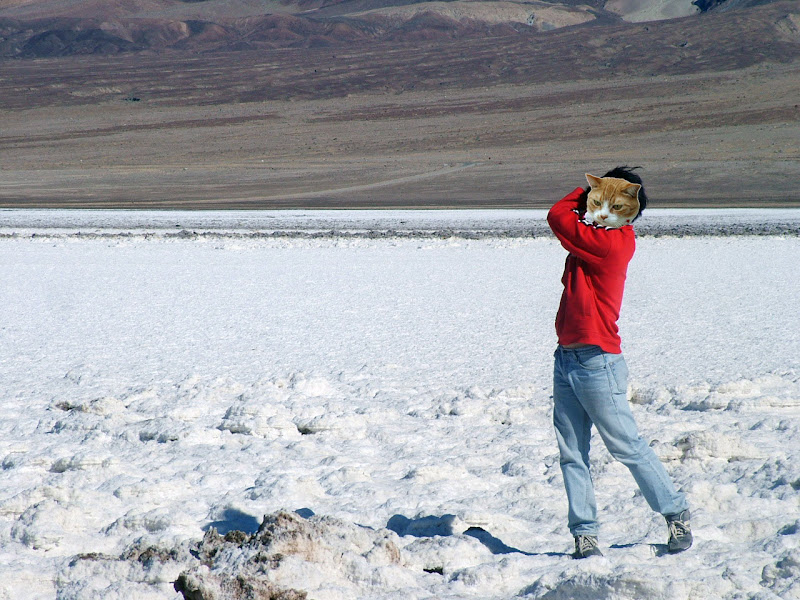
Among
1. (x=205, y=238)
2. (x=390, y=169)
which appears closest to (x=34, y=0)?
(x=390, y=169)

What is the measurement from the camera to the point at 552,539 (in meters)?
2.89

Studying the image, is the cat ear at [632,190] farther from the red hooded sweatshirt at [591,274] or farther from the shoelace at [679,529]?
the shoelace at [679,529]

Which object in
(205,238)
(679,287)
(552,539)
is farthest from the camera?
(205,238)

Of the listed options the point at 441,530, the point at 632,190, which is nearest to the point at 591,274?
the point at 632,190

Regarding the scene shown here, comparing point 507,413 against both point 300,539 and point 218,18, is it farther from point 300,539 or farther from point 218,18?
point 218,18

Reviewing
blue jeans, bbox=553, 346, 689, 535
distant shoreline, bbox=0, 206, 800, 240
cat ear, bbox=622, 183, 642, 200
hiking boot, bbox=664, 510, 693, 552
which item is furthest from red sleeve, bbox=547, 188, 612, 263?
distant shoreline, bbox=0, 206, 800, 240

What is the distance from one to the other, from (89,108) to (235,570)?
58297 millimetres

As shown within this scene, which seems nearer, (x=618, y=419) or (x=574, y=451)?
(x=618, y=419)

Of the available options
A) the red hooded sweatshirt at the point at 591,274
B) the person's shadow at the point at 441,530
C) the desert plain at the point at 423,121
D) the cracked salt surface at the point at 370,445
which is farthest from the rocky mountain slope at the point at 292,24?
the red hooded sweatshirt at the point at 591,274

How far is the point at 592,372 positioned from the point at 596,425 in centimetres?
18

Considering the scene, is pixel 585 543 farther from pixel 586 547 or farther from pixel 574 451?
pixel 574 451

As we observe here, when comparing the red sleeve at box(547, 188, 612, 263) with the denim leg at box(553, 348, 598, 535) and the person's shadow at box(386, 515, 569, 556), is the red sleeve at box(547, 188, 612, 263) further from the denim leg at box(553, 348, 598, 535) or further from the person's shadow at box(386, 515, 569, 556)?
the person's shadow at box(386, 515, 569, 556)

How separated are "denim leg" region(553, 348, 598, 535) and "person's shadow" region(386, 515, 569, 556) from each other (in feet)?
0.56

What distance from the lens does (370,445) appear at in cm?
385
